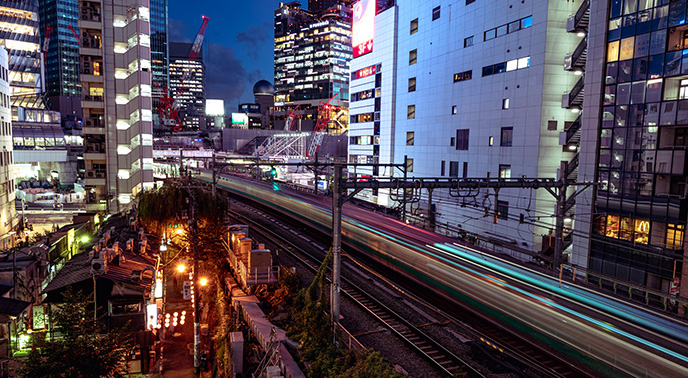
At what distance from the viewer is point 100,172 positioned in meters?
40.8

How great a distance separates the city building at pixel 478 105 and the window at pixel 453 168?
17 cm

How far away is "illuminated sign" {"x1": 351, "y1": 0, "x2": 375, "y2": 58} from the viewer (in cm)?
4997

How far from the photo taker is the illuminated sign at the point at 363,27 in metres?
50.0

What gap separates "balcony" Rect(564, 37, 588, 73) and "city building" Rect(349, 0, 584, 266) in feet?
5.65

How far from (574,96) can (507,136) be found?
536 centimetres

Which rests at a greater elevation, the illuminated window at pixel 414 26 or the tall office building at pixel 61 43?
the tall office building at pixel 61 43

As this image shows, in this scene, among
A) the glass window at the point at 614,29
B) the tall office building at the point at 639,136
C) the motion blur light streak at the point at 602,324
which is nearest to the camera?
the motion blur light streak at the point at 602,324

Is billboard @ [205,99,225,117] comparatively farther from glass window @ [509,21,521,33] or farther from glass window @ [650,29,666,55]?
glass window @ [650,29,666,55]

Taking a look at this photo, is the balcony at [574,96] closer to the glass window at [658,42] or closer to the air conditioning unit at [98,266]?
the glass window at [658,42]

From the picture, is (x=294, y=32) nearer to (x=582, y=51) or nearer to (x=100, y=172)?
(x=100, y=172)

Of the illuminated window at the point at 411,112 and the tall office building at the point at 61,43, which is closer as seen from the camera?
the illuminated window at the point at 411,112

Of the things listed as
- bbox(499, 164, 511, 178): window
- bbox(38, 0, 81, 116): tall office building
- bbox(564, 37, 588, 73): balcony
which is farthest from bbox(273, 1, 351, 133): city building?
bbox(564, 37, 588, 73): balcony

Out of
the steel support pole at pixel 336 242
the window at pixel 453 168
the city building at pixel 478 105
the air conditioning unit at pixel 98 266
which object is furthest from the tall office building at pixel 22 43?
the steel support pole at pixel 336 242

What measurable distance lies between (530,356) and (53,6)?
15753 cm
